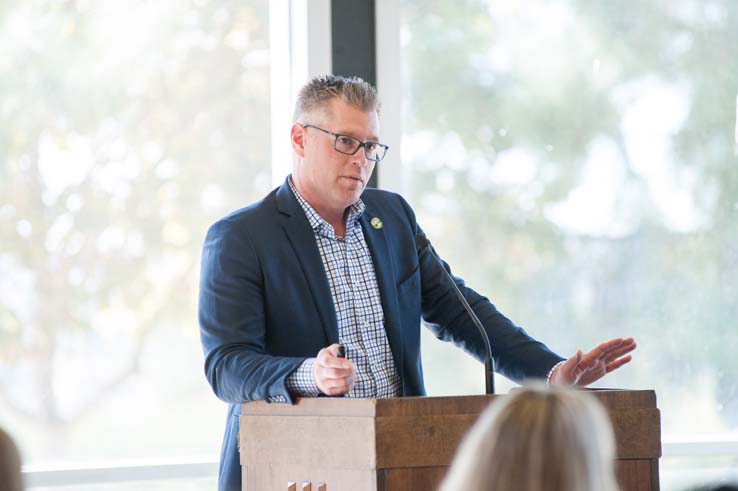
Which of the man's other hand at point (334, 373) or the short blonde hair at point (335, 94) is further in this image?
the short blonde hair at point (335, 94)

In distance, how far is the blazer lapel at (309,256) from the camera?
3.12 meters

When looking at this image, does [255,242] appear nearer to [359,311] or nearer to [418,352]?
[359,311]

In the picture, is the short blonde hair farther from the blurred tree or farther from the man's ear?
the blurred tree

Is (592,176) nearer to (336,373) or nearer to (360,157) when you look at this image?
(360,157)

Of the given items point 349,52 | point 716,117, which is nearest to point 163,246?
point 349,52

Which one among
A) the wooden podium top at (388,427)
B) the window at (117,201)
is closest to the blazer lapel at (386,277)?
the wooden podium top at (388,427)

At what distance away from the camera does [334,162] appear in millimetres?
3291

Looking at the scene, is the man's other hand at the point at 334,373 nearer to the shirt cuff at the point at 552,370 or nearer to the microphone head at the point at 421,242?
the microphone head at the point at 421,242

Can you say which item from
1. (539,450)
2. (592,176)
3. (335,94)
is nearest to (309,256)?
(335,94)

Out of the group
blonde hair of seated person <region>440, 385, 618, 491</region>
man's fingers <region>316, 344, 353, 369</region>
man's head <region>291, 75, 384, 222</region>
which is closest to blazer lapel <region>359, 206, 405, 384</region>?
man's head <region>291, 75, 384, 222</region>

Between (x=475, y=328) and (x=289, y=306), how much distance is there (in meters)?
0.63

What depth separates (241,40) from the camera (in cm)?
444

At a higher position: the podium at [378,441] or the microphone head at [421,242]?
the microphone head at [421,242]

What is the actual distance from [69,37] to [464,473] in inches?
128
